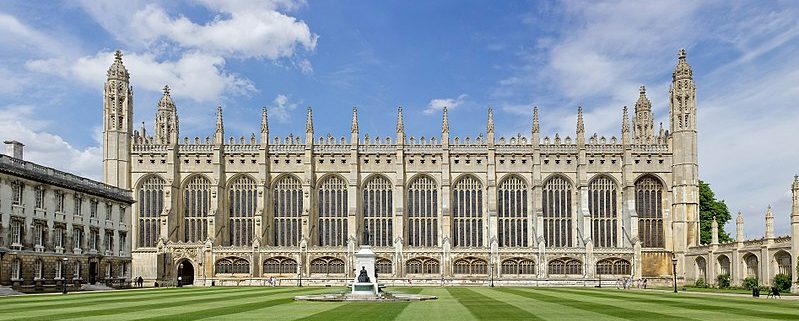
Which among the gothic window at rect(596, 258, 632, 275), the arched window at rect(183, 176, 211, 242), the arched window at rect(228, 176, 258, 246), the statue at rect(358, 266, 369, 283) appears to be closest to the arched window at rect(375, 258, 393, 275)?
the arched window at rect(228, 176, 258, 246)

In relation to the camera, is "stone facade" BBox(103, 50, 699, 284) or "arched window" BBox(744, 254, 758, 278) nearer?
"arched window" BBox(744, 254, 758, 278)

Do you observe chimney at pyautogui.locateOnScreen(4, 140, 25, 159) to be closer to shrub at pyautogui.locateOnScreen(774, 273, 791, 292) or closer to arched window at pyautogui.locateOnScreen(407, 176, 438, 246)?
arched window at pyautogui.locateOnScreen(407, 176, 438, 246)

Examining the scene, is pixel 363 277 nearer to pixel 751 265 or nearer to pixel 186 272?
pixel 751 265

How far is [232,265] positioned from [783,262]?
4370 cm

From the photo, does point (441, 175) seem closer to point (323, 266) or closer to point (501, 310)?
point (323, 266)

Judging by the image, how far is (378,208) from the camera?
76.0m

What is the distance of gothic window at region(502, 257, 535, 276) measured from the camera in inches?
2810

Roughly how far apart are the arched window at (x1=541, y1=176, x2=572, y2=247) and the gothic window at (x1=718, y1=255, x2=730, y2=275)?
49.9 feet

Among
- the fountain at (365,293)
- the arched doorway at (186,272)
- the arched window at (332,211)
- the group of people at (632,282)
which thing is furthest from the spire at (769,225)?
the arched doorway at (186,272)

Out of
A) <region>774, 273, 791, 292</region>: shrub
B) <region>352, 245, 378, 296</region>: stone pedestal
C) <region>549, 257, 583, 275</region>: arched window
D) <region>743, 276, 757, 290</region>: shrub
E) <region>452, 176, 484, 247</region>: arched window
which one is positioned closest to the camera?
<region>352, 245, 378, 296</region>: stone pedestal

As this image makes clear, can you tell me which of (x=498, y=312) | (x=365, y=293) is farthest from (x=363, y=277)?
(x=498, y=312)

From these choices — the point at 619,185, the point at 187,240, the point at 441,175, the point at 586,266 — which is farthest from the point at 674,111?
the point at 187,240

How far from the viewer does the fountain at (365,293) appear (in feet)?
123

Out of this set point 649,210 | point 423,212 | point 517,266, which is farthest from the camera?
point 423,212
